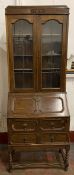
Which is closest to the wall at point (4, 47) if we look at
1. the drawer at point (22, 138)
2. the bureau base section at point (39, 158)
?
the bureau base section at point (39, 158)

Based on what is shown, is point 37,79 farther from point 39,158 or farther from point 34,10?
point 39,158

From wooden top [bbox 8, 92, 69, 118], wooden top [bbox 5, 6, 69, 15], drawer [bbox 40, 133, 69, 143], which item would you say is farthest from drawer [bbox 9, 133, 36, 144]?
wooden top [bbox 5, 6, 69, 15]

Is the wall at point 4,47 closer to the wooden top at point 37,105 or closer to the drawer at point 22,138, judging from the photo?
the wooden top at point 37,105

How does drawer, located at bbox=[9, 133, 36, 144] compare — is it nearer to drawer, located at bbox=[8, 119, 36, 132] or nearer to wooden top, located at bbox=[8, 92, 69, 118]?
drawer, located at bbox=[8, 119, 36, 132]

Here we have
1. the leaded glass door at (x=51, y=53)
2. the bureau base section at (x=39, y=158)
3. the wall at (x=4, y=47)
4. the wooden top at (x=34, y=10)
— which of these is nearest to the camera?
the wooden top at (x=34, y=10)

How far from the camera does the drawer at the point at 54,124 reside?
275 centimetres

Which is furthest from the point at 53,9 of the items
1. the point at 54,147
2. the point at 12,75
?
the point at 54,147

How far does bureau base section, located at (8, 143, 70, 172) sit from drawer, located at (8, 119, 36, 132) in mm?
215

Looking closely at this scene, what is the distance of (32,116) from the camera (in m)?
2.72

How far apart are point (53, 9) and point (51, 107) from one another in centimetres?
107

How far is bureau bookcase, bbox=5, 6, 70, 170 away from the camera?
267 centimetres

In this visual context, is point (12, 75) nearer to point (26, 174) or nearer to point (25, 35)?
point (25, 35)

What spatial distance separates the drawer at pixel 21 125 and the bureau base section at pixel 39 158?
0.22m

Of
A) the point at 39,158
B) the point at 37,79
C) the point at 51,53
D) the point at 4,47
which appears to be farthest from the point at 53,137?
the point at 4,47
